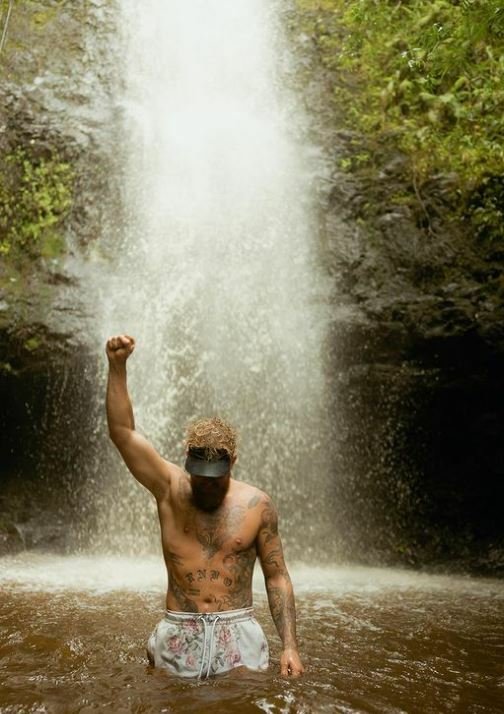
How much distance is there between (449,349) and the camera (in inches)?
350

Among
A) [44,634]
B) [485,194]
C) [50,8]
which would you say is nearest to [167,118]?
[50,8]

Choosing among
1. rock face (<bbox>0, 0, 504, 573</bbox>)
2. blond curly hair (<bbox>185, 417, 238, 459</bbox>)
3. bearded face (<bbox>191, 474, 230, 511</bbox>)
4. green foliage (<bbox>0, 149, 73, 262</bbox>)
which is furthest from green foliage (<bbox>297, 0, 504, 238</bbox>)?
bearded face (<bbox>191, 474, 230, 511</bbox>)

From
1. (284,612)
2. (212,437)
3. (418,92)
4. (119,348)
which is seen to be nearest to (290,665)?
(284,612)

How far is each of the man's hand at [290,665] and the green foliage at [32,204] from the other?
746cm

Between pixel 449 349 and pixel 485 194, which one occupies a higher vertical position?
pixel 485 194

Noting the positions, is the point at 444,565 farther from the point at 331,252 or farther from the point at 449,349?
the point at 331,252

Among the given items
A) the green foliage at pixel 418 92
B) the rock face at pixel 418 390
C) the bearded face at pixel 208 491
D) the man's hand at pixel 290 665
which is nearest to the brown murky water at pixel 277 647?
the man's hand at pixel 290 665

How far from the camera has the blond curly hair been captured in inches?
129

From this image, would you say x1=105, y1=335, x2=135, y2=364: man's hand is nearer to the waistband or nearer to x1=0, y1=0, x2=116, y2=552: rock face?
the waistband

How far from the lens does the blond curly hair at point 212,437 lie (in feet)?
10.7

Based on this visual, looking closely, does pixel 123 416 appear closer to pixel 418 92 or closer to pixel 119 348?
pixel 119 348

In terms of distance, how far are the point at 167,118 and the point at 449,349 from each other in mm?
5963

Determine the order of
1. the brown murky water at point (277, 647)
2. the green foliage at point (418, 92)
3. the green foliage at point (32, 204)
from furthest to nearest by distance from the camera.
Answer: the green foliage at point (32, 204)
the green foliage at point (418, 92)
the brown murky water at point (277, 647)

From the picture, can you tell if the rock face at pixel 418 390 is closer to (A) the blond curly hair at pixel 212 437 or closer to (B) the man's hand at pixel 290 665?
(A) the blond curly hair at pixel 212 437
